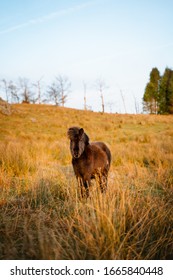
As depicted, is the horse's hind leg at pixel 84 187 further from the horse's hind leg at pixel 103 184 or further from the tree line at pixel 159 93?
the tree line at pixel 159 93

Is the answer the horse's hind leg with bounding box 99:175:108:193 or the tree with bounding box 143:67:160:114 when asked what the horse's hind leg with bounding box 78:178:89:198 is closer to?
the horse's hind leg with bounding box 99:175:108:193

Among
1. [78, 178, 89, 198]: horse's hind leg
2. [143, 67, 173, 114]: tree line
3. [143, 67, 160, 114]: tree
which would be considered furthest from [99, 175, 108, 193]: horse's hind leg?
[143, 67, 160, 114]: tree

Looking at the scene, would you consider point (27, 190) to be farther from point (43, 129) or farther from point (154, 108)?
point (154, 108)

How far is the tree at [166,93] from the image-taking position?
39875 millimetres

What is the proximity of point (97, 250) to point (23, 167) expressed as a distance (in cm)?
434

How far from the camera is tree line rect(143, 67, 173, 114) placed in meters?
40.3

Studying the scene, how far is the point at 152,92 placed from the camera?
142ft

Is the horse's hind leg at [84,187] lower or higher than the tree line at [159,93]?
lower

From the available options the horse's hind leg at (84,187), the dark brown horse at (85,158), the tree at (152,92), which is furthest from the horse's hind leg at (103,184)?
the tree at (152,92)

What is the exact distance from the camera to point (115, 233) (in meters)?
1.81

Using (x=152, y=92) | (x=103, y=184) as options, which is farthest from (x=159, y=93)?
(x=103, y=184)

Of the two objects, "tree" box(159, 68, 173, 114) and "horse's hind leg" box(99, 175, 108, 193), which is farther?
"tree" box(159, 68, 173, 114)

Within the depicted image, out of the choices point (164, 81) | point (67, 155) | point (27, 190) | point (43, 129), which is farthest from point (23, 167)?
point (164, 81)

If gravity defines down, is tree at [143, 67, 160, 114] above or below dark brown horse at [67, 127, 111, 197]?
above
